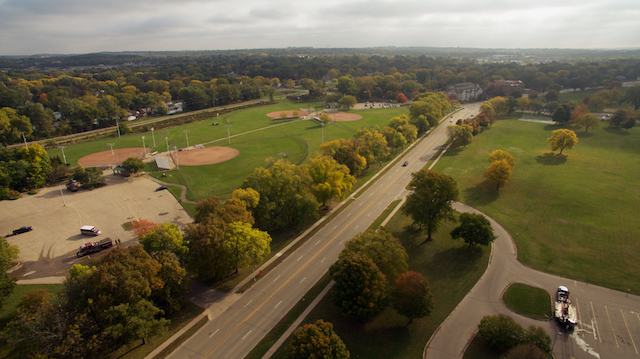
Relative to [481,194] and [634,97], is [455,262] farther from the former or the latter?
[634,97]

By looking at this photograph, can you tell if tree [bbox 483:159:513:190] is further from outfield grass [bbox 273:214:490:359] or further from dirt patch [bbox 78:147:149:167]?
dirt patch [bbox 78:147:149:167]

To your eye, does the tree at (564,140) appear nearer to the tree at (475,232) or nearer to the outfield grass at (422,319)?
the tree at (475,232)

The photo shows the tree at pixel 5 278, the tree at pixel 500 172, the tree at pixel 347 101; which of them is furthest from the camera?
the tree at pixel 347 101

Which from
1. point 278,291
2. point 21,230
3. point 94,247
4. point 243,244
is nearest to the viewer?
point 243,244

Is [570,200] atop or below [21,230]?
below

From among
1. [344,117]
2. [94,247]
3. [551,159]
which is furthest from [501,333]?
[344,117]

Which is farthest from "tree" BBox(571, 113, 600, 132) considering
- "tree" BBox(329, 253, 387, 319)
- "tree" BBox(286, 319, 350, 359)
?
"tree" BBox(286, 319, 350, 359)

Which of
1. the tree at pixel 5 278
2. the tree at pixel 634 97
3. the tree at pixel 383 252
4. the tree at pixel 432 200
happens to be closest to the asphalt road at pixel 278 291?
the tree at pixel 383 252
